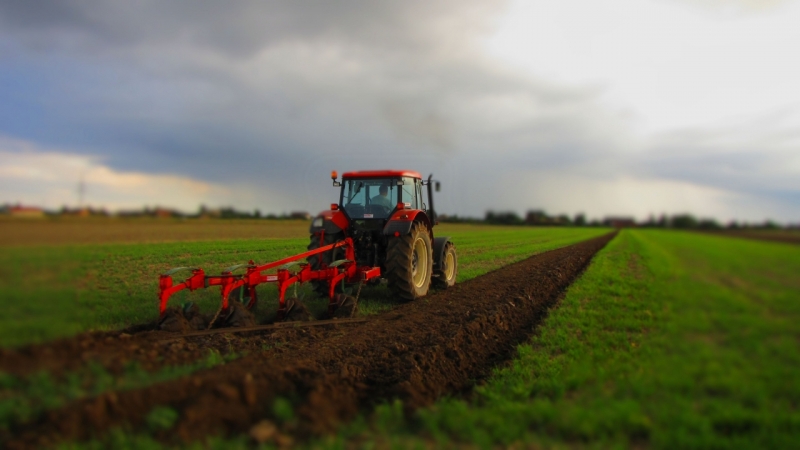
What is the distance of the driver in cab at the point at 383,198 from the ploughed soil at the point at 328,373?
1.93 meters

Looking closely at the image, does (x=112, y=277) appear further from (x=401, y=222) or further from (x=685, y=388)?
(x=685, y=388)

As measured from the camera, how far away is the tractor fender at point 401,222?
892cm

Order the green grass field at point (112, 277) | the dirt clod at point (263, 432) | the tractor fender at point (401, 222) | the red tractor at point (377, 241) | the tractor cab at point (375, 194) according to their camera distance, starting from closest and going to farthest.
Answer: the dirt clod at point (263, 432)
the green grass field at point (112, 277)
the red tractor at point (377, 241)
the tractor fender at point (401, 222)
the tractor cab at point (375, 194)

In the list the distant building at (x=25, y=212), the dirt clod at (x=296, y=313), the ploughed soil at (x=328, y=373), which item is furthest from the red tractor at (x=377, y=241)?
the distant building at (x=25, y=212)

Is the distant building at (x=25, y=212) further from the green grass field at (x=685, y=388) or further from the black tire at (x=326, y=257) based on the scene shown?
the black tire at (x=326, y=257)

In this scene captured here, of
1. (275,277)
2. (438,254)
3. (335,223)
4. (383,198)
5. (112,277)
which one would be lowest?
(112,277)

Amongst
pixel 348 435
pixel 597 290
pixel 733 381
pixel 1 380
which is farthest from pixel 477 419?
pixel 597 290

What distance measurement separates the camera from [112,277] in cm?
1112

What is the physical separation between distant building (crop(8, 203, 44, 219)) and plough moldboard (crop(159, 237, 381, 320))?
2311 mm

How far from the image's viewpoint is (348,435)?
3.24 meters

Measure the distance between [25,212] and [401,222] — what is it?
5.77m

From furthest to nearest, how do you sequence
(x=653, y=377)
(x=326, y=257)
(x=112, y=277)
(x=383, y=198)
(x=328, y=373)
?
1. (x=112, y=277)
2. (x=383, y=198)
3. (x=326, y=257)
4. (x=328, y=373)
5. (x=653, y=377)

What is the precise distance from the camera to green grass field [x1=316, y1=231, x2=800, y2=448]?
307 centimetres

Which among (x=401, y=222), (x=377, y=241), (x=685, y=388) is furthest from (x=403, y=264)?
(x=685, y=388)
